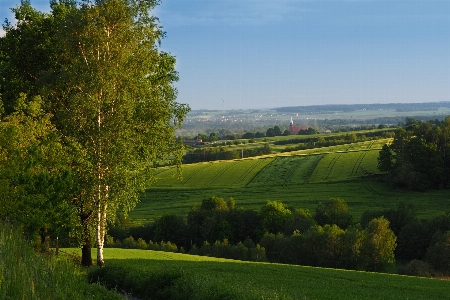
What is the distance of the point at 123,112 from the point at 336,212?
214 ft

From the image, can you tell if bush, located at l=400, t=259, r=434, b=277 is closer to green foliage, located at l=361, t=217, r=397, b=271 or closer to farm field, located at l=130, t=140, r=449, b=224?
green foliage, located at l=361, t=217, r=397, b=271

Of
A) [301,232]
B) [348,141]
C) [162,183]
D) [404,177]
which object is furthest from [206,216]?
[348,141]

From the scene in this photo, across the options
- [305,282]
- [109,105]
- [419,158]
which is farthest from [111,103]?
[419,158]

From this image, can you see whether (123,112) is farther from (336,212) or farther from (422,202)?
(422,202)

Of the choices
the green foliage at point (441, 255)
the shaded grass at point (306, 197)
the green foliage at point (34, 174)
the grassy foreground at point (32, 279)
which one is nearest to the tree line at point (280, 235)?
the green foliage at point (441, 255)

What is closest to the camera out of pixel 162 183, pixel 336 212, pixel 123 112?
pixel 123 112

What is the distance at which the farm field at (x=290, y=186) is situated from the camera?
104812mm

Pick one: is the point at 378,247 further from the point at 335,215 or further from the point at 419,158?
the point at 419,158

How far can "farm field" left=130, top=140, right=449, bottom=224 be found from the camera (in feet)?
344

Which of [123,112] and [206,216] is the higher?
Answer: [123,112]

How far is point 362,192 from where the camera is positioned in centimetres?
11356

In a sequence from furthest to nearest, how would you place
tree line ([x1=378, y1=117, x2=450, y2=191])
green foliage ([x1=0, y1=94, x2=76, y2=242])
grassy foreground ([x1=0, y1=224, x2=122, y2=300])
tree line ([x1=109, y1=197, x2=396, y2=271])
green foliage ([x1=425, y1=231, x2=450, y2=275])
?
tree line ([x1=378, y1=117, x2=450, y2=191]), tree line ([x1=109, y1=197, x2=396, y2=271]), green foliage ([x1=425, y1=231, x2=450, y2=275]), green foliage ([x1=0, y1=94, x2=76, y2=242]), grassy foreground ([x1=0, y1=224, x2=122, y2=300])

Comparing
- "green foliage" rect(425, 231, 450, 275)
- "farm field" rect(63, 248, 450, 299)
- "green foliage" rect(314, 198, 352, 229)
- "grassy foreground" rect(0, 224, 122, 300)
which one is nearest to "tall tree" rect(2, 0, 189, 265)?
"farm field" rect(63, 248, 450, 299)

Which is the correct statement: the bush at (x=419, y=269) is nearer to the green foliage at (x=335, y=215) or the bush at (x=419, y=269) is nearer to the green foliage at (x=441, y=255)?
the green foliage at (x=441, y=255)
